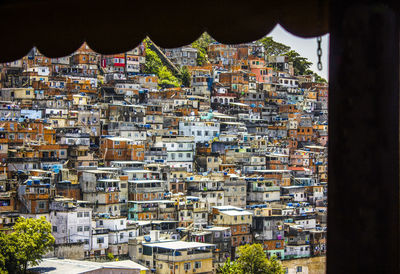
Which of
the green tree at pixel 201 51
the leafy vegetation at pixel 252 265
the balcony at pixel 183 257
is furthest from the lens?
the green tree at pixel 201 51

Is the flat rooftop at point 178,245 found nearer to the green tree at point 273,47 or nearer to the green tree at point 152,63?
the green tree at point 152,63

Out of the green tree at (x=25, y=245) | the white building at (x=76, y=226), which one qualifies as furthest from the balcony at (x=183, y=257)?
the green tree at (x=25, y=245)

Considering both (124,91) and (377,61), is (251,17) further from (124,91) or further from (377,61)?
(124,91)

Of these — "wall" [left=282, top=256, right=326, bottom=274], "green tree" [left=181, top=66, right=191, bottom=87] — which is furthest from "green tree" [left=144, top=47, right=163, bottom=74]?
"wall" [left=282, top=256, right=326, bottom=274]

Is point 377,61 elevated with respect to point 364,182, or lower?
elevated

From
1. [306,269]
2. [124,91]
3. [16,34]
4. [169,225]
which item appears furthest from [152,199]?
[16,34]

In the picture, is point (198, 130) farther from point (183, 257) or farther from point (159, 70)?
point (183, 257)

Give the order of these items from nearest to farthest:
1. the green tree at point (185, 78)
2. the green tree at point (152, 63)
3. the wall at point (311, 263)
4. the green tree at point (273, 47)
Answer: the wall at point (311, 263)
the green tree at point (152, 63)
the green tree at point (185, 78)
the green tree at point (273, 47)

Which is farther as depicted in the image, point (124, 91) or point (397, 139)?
point (124, 91)
